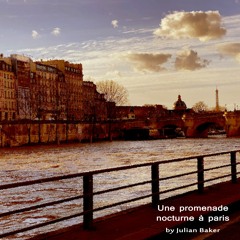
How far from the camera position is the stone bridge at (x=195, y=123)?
315 ft

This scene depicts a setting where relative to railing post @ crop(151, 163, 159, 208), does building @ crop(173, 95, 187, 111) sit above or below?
above

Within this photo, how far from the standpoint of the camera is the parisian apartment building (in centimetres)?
10031

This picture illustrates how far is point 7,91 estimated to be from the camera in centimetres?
10088

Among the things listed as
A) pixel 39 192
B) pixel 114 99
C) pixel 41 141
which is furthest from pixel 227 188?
pixel 114 99

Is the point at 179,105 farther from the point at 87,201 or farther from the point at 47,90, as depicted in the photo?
the point at 87,201

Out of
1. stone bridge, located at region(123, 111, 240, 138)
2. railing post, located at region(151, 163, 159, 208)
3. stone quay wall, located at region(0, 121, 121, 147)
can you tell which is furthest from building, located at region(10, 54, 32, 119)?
railing post, located at region(151, 163, 159, 208)

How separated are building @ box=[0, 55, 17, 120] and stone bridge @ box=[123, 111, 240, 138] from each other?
20029 mm

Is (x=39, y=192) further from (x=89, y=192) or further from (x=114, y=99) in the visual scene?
(x=114, y=99)

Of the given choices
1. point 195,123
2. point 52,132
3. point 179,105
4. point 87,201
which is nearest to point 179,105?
point 179,105

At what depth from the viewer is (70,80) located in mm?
126438

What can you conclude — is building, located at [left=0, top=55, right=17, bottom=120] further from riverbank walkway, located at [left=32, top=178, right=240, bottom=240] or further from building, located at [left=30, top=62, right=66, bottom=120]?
riverbank walkway, located at [left=32, top=178, right=240, bottom=240]

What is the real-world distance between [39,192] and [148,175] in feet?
22.1

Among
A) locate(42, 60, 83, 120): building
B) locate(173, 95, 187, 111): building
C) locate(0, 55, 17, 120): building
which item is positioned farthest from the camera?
locate(173, 95, 187, 111): building

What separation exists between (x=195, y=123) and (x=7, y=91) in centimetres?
3272
